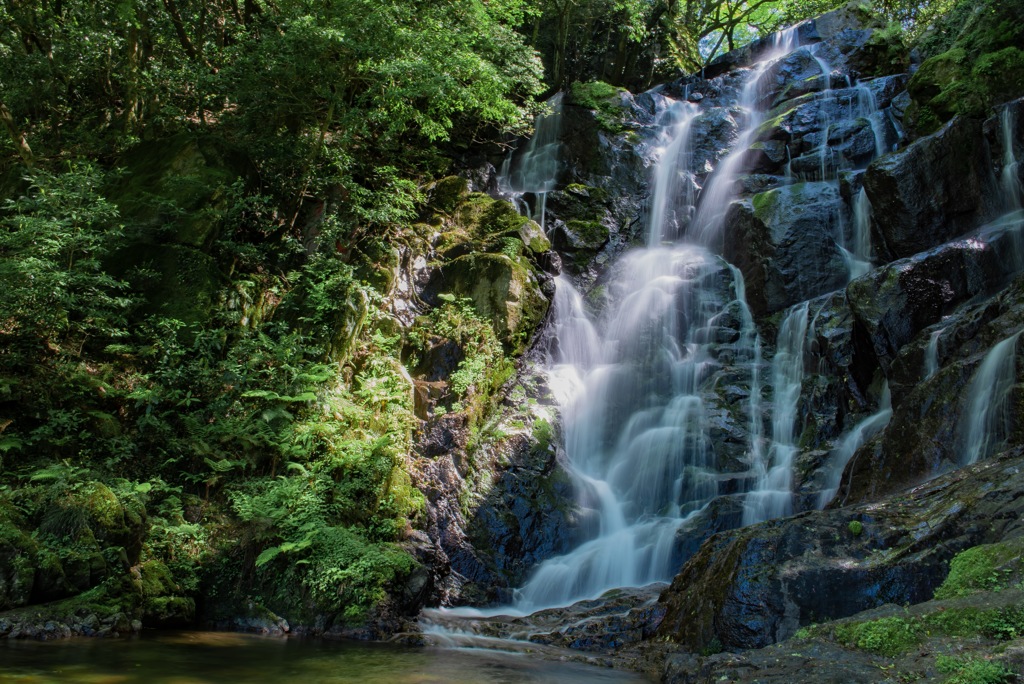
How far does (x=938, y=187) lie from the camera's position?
1225cm

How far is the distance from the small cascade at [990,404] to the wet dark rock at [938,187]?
5566 mm

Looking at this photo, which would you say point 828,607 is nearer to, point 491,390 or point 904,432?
point 904,432

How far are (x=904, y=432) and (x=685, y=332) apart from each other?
6.47 meters

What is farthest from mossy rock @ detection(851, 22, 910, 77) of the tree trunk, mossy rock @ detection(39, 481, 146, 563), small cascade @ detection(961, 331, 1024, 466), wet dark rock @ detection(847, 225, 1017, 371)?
mossy rock @ detection(39, 481, 146, 563)

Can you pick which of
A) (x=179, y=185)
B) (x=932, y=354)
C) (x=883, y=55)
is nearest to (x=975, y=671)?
(x=932, y=354)

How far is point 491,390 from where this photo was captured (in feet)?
38.8

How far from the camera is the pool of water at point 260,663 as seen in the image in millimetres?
5102

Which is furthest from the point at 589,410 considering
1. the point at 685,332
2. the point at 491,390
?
the point at 685,332

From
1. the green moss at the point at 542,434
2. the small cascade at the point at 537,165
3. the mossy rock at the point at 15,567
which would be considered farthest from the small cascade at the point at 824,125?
the mossy rock at the point at 15,567

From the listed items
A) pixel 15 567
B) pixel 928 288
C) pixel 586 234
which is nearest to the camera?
pixel 15 567

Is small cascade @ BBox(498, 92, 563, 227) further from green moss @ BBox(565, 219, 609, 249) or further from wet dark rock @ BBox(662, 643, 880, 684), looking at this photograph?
wet dark rock @ BBox(662, 643, 880, 684)

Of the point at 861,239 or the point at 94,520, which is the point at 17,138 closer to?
the point at 94,520

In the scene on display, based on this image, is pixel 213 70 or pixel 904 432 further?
pixel 213 70

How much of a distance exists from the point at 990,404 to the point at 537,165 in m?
13.6
